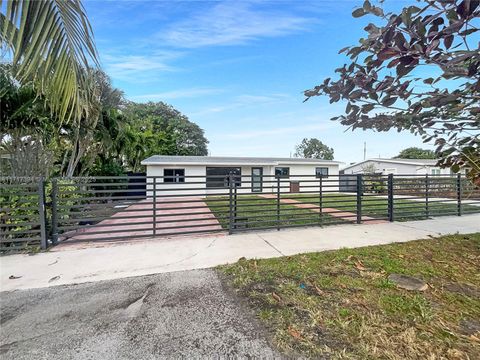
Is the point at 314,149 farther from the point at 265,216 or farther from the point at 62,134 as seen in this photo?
the point at 265,216

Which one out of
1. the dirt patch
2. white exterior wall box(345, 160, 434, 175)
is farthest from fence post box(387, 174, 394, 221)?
white exterior wall box(345, 160, 434, 175)

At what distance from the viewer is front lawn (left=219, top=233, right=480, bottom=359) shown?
2.16 m

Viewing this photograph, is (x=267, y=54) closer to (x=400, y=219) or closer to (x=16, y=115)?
(x=400, y=219)

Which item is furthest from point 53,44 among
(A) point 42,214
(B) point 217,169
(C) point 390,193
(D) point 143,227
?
Result: (B) point 217,169

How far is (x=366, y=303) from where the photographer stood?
2.85 m

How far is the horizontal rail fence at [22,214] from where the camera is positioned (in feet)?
15.5

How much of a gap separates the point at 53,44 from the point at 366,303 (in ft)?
13.3

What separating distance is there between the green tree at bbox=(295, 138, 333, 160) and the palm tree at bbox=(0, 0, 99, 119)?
190 ft

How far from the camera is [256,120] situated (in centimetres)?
2167

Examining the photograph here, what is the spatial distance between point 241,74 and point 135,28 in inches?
218

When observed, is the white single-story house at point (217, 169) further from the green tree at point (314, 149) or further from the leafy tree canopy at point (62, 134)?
the green tree at point (314, 149)

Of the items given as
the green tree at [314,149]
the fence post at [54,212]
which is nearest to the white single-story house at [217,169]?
the fence post at [54,212]

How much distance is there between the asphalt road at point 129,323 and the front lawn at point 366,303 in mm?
355

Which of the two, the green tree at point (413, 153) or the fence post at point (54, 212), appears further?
the green tree at point (413, 153)
